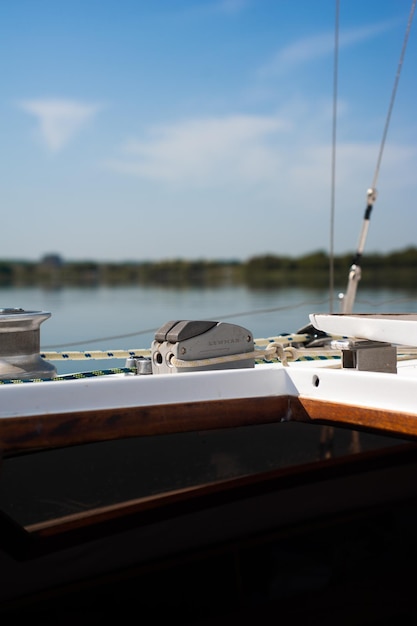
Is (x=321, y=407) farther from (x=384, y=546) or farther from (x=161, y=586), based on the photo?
(x=161, y=586)

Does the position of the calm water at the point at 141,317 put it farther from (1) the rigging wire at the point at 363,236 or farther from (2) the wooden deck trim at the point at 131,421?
(2) the wooden deck trim at the point at 131,421

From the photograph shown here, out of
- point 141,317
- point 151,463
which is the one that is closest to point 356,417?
point 151,463

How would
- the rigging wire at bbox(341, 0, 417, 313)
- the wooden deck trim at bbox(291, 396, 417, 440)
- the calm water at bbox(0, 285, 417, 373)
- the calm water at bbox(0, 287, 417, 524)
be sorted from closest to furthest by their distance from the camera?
1. the wooden deck trim at bbox(291, 396, 417, 440)
2. the calm water at bbox(0, 287, 417, 524)
3. the rigging wire at bbox(341, 0, 417, 313)
4. the calm water at bbox(0, 285, 417, 373)

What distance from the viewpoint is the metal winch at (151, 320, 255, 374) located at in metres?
2.65

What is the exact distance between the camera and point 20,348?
2943 millimetres

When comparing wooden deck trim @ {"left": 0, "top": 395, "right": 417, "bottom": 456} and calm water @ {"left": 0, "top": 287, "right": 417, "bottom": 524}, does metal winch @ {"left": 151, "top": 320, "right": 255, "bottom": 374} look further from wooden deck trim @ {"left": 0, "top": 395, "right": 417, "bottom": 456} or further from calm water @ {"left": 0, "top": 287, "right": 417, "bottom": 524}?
wooden deck trim @ {"left": 0, "top": 395, "right": 417, "bottom": 456}

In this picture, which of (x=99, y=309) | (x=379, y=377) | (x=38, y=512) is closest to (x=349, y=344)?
(x=379, y=377)

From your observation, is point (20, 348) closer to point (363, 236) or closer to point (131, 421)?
point (131, 421)

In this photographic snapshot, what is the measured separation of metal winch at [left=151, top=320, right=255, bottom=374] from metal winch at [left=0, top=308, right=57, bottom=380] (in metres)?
0.49

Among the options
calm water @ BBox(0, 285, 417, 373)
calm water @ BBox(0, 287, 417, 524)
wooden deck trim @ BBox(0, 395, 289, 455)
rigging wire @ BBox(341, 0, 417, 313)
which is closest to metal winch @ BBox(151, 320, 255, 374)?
calm water @ BBox(0, 287, 417, 524)

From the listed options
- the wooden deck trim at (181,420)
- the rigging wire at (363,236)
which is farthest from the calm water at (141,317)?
the wooden deck trim at (181,420)

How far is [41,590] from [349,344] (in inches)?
54.1

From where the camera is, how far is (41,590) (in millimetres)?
2172

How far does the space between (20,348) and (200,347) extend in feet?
2.54
